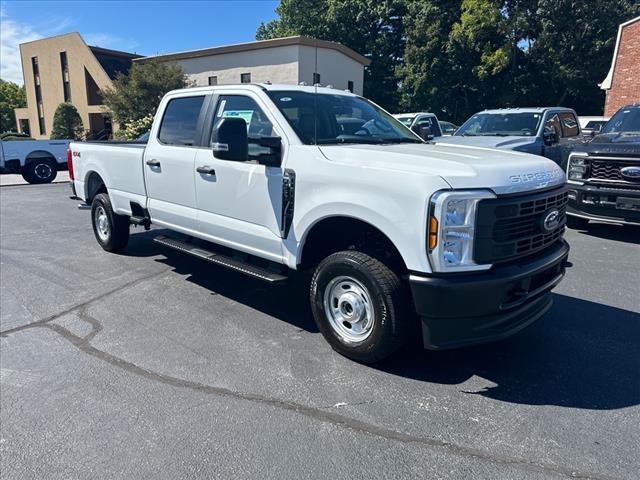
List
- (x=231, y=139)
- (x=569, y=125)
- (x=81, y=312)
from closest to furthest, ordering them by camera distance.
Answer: (x=231, y=139)
(x=81, y=312)
(x=569, y=125)

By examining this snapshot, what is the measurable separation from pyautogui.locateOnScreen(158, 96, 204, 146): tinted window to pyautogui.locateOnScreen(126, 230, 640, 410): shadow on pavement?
5.85 feet

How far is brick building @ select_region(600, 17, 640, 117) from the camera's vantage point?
70.6ft

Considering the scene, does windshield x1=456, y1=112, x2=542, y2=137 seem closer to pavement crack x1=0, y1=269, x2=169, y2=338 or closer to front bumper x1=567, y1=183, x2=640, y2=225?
front bumper x1=567, y1=183, x2=640, y2=225

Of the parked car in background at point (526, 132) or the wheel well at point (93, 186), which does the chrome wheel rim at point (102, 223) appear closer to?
the wheel well at point (93, 186)

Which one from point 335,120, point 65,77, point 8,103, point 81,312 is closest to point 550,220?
point 335,120

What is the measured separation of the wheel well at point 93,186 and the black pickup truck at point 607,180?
686 cm

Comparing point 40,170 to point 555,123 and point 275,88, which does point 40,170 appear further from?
point 555,123

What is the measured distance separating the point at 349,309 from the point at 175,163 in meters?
2.56

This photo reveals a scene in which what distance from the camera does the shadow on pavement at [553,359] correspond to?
10.7 feet

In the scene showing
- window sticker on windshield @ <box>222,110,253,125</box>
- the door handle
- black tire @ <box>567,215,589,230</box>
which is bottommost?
black tire @ <box>567,215,589,230</box>

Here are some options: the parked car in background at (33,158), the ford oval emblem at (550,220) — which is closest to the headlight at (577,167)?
the ford oval emblem at (550,220)

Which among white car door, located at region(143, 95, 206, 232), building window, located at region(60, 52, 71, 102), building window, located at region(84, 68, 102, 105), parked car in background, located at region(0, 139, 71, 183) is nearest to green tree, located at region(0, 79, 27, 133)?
building window, located at region(60, 52, 71, 102)

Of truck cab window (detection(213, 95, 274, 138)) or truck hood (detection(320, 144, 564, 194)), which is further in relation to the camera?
truck cab window (detection(213, 95, 274, 138))

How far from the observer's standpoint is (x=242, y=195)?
14.3 feet
